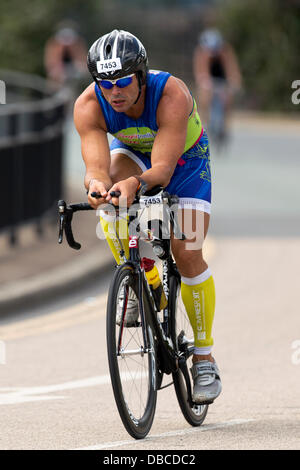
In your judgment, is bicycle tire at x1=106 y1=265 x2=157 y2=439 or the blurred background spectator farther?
the blurred background spectator

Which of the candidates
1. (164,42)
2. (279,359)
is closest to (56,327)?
(279,359)

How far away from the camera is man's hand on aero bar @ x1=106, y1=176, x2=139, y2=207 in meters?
5.96

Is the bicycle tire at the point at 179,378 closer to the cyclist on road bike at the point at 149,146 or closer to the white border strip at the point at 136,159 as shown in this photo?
the cyclist on road bike at the point at 149,146

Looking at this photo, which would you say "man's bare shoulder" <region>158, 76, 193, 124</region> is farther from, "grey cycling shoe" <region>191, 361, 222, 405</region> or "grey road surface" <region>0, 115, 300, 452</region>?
"grey road surface" <region>0, 115, 300, 452</region>

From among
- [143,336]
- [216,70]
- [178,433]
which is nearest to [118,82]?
[143,336]

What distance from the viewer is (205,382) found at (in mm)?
6801

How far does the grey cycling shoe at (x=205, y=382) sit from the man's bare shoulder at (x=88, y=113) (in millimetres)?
1384

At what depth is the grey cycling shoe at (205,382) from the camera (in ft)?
22.1

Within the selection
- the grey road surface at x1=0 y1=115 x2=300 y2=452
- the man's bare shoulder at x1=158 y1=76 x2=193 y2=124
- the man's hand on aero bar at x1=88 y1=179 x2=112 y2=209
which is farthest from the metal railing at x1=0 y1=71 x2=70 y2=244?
the man's hand on aero bar at x1=88 y1=179 x2=112 y2=209

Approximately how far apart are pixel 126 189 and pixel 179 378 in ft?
4.06

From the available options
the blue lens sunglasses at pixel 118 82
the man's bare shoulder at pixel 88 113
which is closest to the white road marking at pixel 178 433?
the man's bare shoulder at pixel 88 113

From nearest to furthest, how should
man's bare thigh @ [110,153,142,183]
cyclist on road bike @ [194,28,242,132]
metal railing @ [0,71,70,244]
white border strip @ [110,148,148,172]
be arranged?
1. man's bare thigh @ [110,153,142,183]
2. white border strip @ [110,148,148,172]
3. metal railing @ [0,71,70,244]
4. cyclist on road bike @ [194,28,242,132]

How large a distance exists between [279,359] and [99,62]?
10.5 feet

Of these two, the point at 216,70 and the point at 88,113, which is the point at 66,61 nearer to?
the point at 216,70
